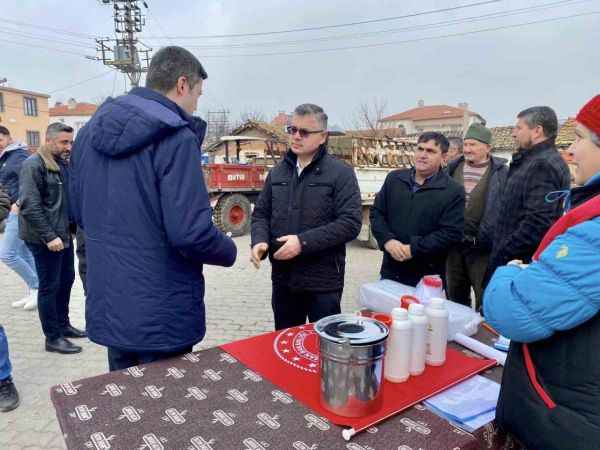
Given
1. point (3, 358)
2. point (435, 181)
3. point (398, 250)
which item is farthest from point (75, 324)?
point (435, 181)

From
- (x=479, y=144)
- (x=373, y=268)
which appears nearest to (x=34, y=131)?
(x=373, y=268)

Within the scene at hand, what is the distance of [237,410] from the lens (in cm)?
122

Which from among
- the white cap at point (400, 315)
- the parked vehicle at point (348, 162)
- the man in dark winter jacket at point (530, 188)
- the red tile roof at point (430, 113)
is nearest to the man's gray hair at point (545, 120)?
→ the man in dark winter jacket at point (530, 188)

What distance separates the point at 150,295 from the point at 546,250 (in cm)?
136

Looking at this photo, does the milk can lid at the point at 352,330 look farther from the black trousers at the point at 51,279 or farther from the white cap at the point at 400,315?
the black trousers at the point at 51,279

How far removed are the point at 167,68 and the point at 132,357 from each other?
126 cm

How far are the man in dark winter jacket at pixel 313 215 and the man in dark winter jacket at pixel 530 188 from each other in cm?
119

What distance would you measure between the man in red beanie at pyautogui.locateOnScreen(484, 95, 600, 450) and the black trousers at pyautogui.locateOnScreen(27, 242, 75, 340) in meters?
3.47

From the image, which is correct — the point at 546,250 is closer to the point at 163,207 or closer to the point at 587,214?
the point at 587,214

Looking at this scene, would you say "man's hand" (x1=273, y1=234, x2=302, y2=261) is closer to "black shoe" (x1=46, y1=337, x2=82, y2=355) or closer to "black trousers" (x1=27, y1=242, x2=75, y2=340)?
"black trousers" (x1=27, y1=242, x2=75, y2=340)

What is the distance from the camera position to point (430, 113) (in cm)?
6050

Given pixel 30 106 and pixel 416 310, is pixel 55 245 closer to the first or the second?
pixel 416 310

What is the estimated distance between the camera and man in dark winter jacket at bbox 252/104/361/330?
8.25 ft

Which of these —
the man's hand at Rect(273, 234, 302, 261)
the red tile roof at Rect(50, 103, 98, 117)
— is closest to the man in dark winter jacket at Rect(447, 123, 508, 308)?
the man's hand at Rect(273, 234, 302, 261)
